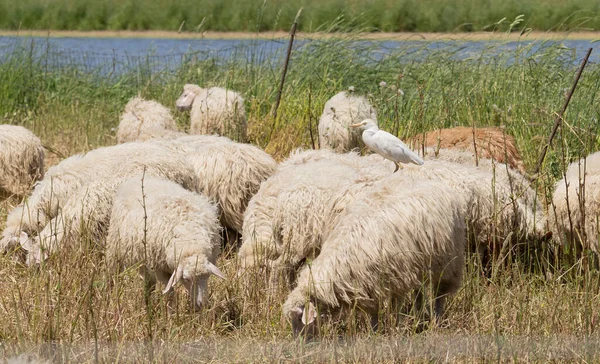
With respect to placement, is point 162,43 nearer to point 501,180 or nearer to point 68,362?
point 501,180

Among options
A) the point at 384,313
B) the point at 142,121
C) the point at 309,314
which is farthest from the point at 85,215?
the point at 142,121

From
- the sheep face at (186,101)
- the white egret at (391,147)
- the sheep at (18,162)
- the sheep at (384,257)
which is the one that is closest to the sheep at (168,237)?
the sheep at (384,257)

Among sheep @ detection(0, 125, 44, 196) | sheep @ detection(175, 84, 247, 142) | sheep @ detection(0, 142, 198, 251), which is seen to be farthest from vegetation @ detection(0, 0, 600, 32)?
sheep @ detection(0, 142, 198, 251)

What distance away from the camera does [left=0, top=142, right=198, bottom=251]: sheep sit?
260 inches

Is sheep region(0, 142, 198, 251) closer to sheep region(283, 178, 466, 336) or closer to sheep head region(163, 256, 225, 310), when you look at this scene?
sheep head region(163, 256, 225, 310)

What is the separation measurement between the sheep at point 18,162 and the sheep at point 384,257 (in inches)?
149

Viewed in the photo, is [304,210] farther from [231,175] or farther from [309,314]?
[231,175]

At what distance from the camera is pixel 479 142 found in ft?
23.3

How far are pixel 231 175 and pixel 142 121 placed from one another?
2.09 m

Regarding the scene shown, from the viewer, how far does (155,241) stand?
17.9 feet

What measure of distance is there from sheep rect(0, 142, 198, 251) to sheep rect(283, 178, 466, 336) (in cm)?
211

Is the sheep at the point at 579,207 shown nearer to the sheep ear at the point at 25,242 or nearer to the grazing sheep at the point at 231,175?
the grazing sheep at the point at 231,175

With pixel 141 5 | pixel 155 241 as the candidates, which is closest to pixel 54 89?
pixel 155 241

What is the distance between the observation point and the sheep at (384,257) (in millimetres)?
4750
